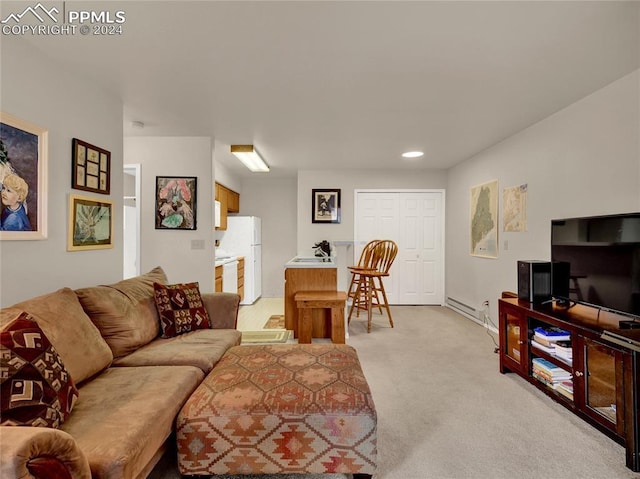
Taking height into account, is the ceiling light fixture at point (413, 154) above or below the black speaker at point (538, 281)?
above

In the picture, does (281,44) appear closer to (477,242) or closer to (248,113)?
(248,113)

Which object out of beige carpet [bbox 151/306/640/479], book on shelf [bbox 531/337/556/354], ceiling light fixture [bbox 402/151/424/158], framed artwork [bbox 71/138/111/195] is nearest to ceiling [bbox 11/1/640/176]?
framed artwork [bbox 71/138/111/195]

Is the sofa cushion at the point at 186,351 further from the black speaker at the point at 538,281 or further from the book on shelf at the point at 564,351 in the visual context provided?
the black speaker at the point at 538,281

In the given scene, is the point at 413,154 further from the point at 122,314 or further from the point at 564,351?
the point at 122,314

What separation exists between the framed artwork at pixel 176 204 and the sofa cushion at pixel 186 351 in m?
1.56

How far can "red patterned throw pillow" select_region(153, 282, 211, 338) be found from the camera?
8.00 ft

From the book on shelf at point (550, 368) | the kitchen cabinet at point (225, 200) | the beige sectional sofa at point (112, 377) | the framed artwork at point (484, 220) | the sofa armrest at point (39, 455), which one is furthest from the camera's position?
the kitchen cabinet at point (225, 200)

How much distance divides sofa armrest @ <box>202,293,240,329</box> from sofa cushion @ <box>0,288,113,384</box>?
3.11 feet

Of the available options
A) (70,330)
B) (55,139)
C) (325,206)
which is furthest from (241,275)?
(70,330)

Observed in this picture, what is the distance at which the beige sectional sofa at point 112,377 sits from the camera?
94 centimetres

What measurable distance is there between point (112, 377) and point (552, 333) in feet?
9.53

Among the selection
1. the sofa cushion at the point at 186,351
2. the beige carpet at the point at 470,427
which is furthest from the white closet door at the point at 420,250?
the sofa cushion at the point at 186,351

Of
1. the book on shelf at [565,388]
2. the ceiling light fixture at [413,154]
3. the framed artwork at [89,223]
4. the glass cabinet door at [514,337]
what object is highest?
the ceiling light fixture at [413,154]

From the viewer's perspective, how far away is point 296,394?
1623 millimetres
